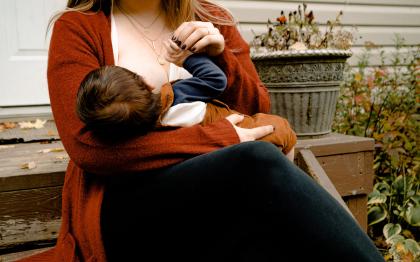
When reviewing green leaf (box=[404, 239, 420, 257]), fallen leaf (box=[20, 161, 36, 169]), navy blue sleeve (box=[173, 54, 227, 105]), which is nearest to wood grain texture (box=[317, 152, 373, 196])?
green leaf (box=[404, 239, 420, 257])

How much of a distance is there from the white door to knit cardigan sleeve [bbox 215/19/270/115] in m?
1.62

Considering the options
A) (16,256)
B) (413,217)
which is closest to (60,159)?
(16,256)

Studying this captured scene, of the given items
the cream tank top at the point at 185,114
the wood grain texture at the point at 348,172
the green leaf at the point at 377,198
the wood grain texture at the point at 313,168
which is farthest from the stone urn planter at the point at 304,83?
the cream tank top at the point at 185,114

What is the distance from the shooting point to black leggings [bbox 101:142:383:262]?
1.16 meters

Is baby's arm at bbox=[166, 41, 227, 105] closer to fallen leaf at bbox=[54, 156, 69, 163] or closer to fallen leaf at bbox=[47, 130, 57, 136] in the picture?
fallen leaf at bbox=[54, 156, 69, 163]

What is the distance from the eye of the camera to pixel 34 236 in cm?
178

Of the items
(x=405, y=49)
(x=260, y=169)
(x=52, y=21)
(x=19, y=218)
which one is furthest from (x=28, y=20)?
(x=405, y=49)

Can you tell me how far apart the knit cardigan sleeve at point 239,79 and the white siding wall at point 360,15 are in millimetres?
1709

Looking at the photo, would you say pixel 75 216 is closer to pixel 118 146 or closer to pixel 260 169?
pixel 118 146

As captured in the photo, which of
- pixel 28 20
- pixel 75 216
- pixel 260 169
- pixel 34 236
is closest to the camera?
pixel 260 169

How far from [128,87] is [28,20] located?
2101mm

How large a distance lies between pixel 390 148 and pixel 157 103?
2208mm

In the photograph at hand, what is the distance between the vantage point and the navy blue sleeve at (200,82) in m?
1.51

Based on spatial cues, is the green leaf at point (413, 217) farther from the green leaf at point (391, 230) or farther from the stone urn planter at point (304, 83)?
the stone urn planter at point (304, 83)
